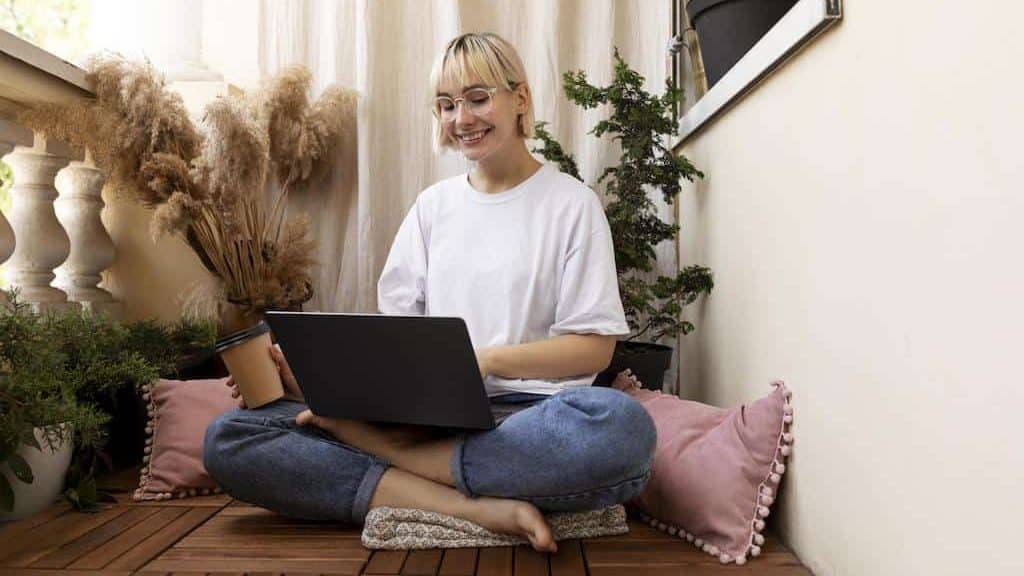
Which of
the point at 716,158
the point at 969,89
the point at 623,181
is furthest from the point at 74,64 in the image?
the point at 969,89

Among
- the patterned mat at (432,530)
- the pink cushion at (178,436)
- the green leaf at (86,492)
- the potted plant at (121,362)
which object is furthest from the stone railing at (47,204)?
the patterned mat at (432,530)

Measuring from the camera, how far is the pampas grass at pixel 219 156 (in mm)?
2021

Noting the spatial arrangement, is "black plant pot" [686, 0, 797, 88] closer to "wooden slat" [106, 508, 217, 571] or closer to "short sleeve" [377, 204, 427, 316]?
"short sleeve" [377, 204, 427, 316]

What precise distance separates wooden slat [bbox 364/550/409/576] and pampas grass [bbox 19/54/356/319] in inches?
37.7

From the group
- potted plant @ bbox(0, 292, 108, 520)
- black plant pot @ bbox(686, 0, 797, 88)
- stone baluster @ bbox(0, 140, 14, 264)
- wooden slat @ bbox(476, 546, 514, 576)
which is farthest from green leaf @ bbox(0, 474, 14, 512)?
black plant pot @ bbox(686, 0, 797, 88)

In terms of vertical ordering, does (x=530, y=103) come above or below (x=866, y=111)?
above

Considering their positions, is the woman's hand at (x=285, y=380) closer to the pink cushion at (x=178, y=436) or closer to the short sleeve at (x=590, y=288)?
the pink cushion at (x=178, y=436)

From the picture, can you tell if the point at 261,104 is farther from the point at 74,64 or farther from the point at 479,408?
the point at 479,408

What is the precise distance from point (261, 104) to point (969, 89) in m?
1.72

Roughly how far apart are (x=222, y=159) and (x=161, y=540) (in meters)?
0.94

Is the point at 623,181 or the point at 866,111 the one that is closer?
the point at 866,111

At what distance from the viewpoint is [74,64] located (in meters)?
2.06

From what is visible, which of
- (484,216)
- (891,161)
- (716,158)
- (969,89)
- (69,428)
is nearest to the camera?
(969,89)

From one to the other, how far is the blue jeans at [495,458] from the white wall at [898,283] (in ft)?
0.92
